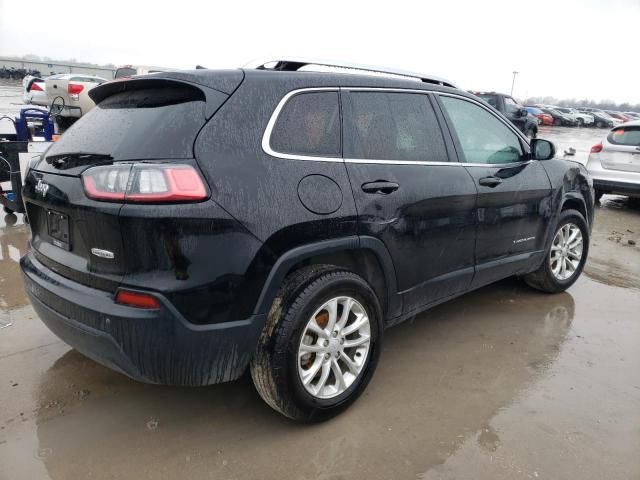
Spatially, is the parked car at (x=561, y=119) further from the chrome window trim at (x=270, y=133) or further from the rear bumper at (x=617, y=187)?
the chrome window trim at (x=270, y=133)

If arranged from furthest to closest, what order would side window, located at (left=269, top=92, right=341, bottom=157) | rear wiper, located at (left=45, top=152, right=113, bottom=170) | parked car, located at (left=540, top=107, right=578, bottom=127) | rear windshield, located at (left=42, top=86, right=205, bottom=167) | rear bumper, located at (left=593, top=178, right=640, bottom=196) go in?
parked car, located at (left=540, top=107, right=578, bottom=127), rear bumper, located at (left=593, top=178, right=640, bottom=196), side window, located at (left=269, top=92, right=341, bottom=157), rear wiper, located at (left=45, top=152, right=113, bottom=170), rear windshield, located at (left=42, top=86, right=205, bottom=167)

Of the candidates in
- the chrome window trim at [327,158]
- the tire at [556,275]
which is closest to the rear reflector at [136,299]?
the chrome window trim at [327,158]

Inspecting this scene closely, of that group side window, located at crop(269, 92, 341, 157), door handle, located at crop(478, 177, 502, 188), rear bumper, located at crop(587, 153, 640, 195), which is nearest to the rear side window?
rear bumper, located at crop(587, 153, 640, 195)

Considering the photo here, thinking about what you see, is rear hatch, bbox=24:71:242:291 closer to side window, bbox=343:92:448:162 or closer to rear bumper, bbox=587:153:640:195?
side window, bbox=343:92:448:162

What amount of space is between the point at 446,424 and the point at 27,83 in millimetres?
19535

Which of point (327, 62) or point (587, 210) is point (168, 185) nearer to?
point (327, 62)

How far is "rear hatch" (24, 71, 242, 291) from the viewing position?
6.90ft

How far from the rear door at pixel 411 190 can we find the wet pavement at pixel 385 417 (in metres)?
0.55

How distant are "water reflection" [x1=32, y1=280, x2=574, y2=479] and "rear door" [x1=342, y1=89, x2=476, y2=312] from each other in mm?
477

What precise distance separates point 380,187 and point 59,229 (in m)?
1.61

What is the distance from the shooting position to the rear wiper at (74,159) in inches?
89.3

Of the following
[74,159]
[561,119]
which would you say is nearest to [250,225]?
[74,159]

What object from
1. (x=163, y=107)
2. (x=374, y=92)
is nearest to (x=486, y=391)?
(x=374, y=92)

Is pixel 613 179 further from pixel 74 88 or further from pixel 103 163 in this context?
pixel 74 88
